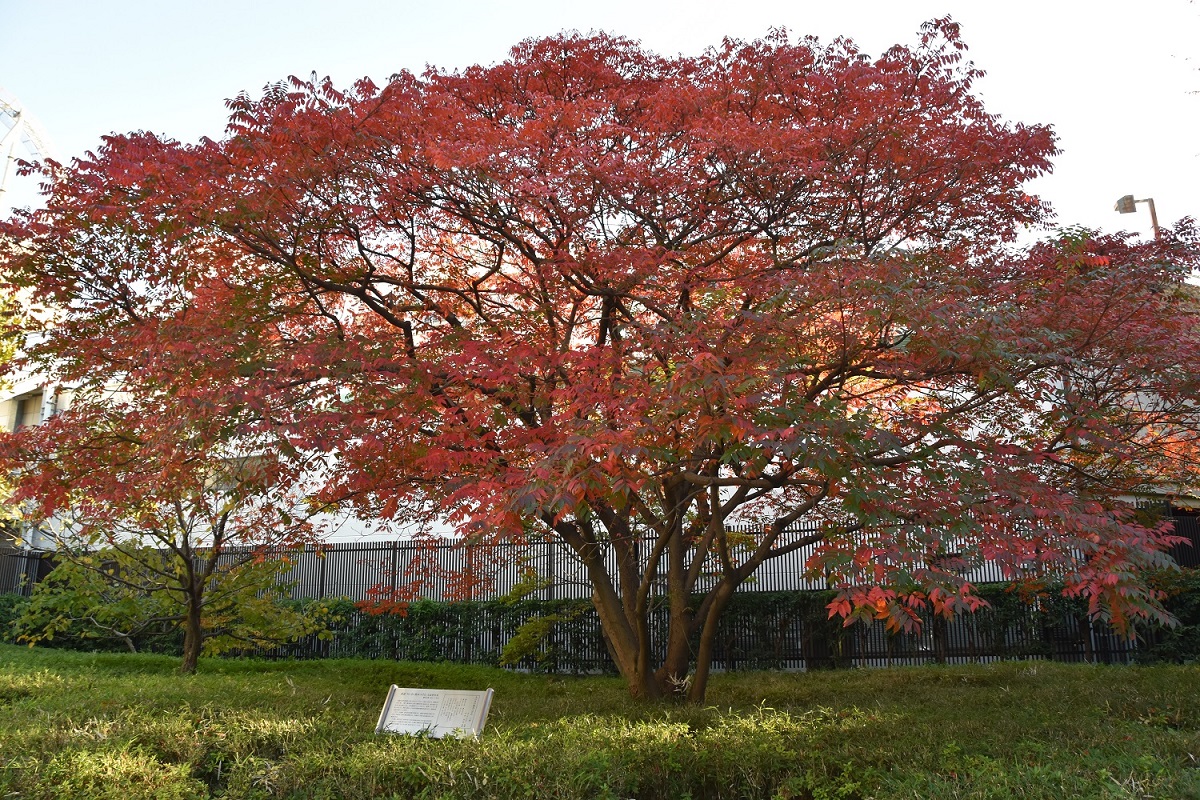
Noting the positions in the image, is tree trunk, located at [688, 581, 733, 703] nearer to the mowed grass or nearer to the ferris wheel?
the mowed grass

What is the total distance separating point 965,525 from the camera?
4.91 metres

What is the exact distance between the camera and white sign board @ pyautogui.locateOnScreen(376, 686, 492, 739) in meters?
5.88

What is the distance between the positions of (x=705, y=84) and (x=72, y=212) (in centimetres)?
507

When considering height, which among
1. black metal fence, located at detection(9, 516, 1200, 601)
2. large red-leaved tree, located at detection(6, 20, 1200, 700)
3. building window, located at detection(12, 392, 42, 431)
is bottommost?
black metal fence, located at detection(9, 516, 1200, 601)

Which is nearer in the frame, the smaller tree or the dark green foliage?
the smaller tree

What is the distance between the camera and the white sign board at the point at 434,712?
5.88m

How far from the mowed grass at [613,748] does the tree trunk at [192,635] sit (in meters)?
2.84

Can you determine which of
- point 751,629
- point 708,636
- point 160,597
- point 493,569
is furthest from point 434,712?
point 493,569

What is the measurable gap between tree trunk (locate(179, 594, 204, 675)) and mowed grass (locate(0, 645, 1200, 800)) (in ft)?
9.32

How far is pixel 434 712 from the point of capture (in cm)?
600

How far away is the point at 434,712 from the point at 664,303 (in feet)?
11.4

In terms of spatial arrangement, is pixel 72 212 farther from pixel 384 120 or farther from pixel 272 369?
pixel 384 120

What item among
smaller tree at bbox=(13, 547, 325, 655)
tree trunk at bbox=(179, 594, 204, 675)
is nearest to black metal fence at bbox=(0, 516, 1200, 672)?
smaller tree at bbox=(13, 547, 325, 655)

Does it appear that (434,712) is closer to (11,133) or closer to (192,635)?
(192,635)
